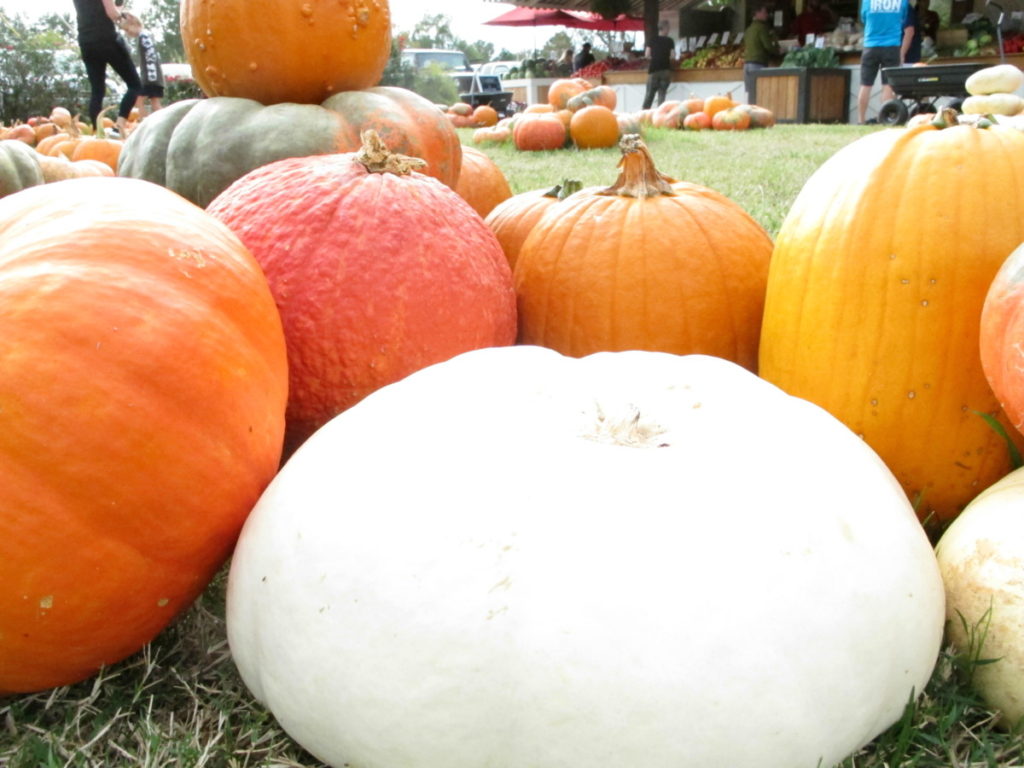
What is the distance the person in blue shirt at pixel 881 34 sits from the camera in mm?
11562

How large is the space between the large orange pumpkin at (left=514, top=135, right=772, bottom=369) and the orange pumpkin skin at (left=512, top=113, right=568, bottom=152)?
26.5 ft

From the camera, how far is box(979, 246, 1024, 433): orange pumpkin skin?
48.9 inches

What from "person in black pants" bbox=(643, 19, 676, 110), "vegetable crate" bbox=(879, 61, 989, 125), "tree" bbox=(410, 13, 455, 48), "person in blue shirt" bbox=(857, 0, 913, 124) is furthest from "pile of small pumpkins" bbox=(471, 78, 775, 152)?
"tree" bbox=(410, 13, 455, 48)

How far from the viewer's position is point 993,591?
1.18 metres

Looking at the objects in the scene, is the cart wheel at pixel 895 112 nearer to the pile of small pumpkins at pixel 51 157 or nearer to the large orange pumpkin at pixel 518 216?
the pile of small pumpkins at pixel 51 157

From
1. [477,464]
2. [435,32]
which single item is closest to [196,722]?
[477,464]

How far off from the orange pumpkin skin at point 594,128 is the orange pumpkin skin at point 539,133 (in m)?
0.17

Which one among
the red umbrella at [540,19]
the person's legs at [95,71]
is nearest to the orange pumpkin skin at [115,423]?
the person's legs at [95,71]

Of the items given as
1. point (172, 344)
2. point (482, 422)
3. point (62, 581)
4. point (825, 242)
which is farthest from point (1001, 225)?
point (62, 581)

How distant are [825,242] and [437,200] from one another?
26.9 inches

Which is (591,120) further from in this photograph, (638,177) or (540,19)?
(540,19)

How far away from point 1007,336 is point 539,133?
29.1 ft

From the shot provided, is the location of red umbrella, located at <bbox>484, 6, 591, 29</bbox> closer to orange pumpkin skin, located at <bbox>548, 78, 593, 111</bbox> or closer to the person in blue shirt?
orange pumpkin skin, located at <bbox>548, 78, 593, 111</bbox>

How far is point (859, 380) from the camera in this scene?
5.06 ft
